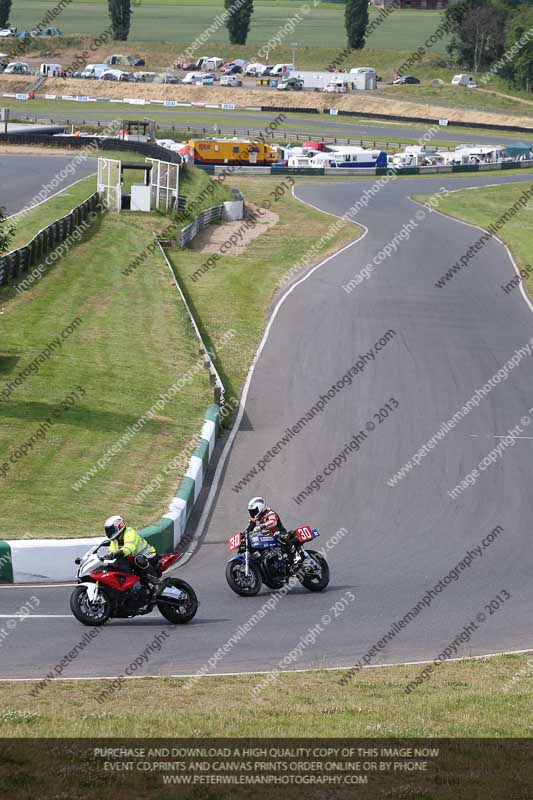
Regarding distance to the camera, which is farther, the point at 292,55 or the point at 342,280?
the point at 292,55

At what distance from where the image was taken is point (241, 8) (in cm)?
16200

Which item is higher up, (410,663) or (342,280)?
(410,663)

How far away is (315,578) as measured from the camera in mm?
16984

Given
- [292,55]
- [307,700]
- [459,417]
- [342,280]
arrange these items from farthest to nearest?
[292,55] → [342,280] → [459,417] → [307,700]

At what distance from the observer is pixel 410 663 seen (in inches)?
555

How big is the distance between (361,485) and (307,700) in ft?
38.0

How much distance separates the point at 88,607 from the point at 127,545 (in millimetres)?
924

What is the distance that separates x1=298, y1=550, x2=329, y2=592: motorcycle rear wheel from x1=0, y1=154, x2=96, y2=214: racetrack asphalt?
129 ft

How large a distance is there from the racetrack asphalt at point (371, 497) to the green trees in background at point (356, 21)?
11190 centimetres

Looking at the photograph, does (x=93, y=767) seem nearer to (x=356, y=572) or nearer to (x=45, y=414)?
(x=356, y=572)

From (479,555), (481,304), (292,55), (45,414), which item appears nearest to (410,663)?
(479,555)

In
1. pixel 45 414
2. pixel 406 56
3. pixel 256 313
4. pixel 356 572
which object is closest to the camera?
pixel 356 572

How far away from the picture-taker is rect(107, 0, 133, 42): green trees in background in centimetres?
15662

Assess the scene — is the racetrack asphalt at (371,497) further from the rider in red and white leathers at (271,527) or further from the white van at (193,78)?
the white van at (193,78)
